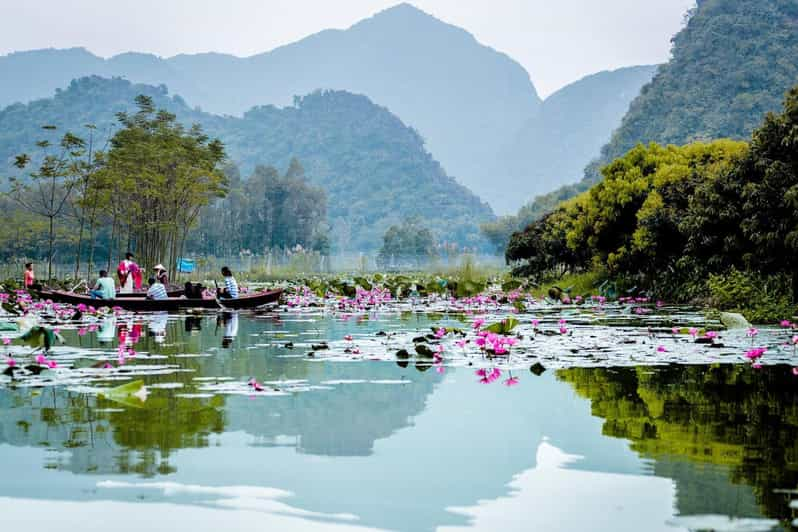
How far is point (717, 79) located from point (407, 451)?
3655 inches

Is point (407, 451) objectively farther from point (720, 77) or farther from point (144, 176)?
point (720, 77)

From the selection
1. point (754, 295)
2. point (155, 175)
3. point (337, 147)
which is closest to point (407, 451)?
point (754, 295)

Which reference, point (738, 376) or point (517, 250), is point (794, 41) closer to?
point (517, 250)

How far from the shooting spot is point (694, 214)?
70.7 feet

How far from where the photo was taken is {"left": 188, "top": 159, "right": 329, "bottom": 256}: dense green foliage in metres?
101

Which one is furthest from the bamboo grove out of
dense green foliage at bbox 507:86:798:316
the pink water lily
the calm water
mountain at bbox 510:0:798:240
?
mountain at bbox 510:0:798:240

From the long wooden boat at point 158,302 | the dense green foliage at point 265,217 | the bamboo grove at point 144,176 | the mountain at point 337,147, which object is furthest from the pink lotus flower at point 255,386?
the mountain at point 337,147

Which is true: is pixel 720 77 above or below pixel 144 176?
above

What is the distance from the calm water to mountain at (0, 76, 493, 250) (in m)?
129

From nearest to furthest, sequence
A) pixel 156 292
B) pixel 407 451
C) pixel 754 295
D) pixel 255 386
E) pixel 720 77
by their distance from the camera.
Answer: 1. pixel 407 451
2. pixel 255 386
3. pixel 754 295
4. pixel 156 292
5. pixel 720 77

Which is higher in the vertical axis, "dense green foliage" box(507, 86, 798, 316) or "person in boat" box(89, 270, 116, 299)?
"dense green foliage" box(507, 86, 798, 316)

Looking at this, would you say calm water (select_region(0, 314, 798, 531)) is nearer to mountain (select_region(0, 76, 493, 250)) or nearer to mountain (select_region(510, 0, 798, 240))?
mountain (select_region(510, 0, 798, 240))

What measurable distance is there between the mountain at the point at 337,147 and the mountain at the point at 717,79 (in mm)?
43204

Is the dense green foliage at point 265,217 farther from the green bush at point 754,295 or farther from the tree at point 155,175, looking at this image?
the green bush at point 754,295
